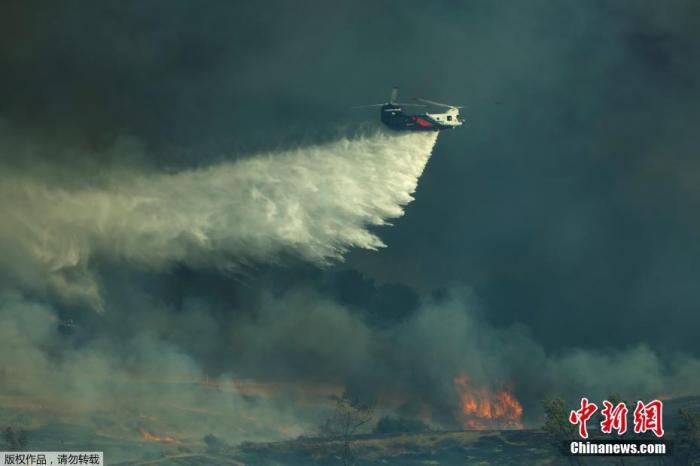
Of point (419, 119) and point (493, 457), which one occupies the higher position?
point (419, 119)

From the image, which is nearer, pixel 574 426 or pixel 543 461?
pixel 574 426

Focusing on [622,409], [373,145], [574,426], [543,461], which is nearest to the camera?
[622,409]

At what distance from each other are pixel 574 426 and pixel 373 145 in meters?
49.3

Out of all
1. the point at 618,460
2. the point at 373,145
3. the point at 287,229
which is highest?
the point at 373,145

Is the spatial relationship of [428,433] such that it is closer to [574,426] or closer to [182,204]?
[574,426]

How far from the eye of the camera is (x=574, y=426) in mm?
136500

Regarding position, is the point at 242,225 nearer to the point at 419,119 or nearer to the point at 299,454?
the point at 419,119

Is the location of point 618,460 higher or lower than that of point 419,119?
lower

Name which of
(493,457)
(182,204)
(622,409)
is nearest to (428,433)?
(493,457)

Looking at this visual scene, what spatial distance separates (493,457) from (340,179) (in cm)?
5440

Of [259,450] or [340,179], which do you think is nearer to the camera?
[340,179]

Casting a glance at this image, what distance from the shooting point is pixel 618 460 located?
140m

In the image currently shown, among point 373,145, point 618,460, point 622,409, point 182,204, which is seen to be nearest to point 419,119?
point 373,145

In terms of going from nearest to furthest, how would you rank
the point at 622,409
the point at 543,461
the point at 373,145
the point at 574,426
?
the point at 622,409 < the point at 373,145 < the point at 574,426 < the point at 543,461
